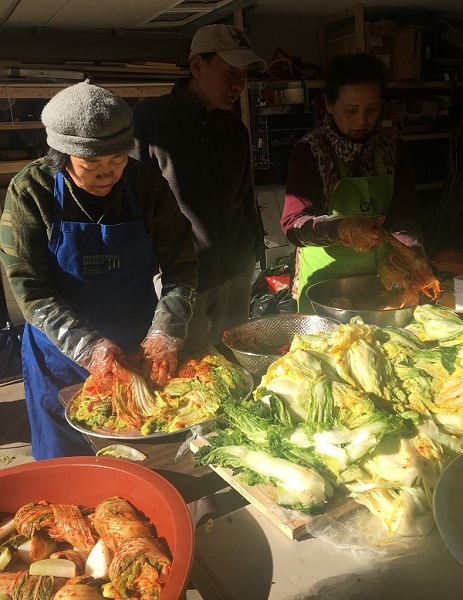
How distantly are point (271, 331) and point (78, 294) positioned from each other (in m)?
0.90

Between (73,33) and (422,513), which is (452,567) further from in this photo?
(73,33)

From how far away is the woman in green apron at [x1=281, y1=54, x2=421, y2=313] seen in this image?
10.1 feet

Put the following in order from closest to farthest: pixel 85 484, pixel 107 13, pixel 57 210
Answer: pixel 85 484 → pixel 57 210 → pixel 107 13

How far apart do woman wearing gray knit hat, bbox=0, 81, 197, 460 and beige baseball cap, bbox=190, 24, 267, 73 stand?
3.15ft

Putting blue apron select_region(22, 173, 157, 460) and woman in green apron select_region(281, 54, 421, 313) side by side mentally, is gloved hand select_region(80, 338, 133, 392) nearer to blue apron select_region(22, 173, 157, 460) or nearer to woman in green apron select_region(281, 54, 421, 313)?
blue apron select_region(22, 173, 157, 460)

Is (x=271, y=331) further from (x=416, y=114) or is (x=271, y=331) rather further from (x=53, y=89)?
(x=416, y=114)

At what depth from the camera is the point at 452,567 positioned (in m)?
1.39

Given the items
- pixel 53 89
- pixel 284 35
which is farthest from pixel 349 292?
pixel 284 35

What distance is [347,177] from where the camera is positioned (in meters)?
3.27

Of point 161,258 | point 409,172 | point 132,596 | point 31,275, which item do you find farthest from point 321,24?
point 132,596

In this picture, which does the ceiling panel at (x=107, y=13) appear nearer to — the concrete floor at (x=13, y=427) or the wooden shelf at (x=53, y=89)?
the wooden shelf at (x=53, y=89)

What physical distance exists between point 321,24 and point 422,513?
719 cm

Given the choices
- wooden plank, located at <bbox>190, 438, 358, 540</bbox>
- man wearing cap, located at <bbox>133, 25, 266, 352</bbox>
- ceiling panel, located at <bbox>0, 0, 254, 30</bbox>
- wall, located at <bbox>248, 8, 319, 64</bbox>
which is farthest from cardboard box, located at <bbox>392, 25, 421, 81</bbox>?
wooden plank, located at <bbox>190, 438, 358, 540</bbox>

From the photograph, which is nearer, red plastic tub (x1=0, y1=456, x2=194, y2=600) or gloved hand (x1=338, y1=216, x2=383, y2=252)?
red plastic tub (x1=0, y1=456, x2=194, y2=600)
